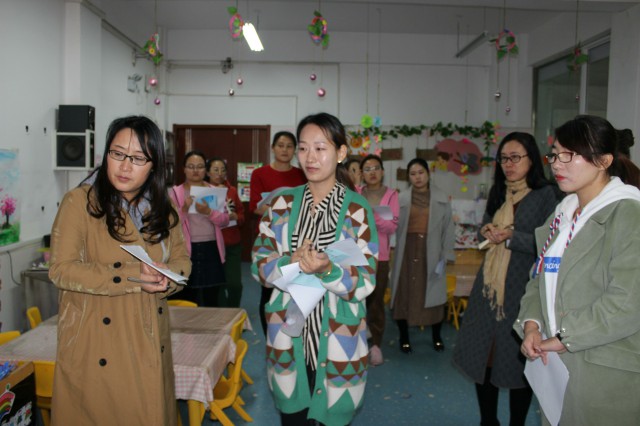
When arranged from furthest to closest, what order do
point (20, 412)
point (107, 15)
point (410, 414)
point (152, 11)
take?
point (152, 11) < point (107, 15) < point (410, 414) < point (20, 412)

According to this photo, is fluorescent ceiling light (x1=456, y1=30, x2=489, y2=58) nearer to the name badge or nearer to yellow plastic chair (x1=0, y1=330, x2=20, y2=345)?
the name badge

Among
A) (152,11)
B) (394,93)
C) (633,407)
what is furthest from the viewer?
(394,93)

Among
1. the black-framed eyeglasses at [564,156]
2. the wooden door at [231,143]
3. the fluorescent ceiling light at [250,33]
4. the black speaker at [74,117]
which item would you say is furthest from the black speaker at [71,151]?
the black-framed eyeglasses at [564,156]

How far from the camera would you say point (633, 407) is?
1461 mm

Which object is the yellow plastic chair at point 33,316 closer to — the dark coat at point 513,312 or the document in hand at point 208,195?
the document in hand at point 208,195

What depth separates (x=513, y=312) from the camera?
227cm

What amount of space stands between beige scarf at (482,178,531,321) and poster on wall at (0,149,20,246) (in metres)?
3.75

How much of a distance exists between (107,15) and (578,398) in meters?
6.11

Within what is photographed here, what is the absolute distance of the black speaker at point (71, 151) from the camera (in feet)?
15.2

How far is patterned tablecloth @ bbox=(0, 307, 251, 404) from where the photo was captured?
7.07 ft

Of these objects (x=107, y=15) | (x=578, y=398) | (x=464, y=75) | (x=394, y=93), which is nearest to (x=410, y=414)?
(x=578, y=398)

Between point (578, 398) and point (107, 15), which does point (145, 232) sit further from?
point (107, 15)

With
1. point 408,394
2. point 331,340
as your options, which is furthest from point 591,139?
point 408,394

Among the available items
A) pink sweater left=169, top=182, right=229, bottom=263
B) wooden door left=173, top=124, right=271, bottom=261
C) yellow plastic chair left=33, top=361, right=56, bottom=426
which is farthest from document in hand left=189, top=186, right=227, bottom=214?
wooden door left=173, top=124, right=271, bottom=261
